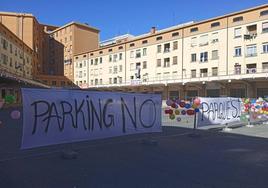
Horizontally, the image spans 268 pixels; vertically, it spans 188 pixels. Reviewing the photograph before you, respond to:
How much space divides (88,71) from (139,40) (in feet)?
67.3

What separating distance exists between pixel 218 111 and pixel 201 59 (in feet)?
129

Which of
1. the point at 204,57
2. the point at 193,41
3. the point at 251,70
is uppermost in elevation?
the point at 193,41

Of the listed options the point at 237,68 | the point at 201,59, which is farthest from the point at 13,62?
the point at 237,68

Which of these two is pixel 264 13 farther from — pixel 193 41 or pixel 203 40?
pixel 193 41

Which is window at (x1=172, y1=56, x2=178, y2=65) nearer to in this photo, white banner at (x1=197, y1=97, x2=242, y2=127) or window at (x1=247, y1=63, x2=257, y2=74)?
window at (x1=247, y1=63, x2=257, y2=74)

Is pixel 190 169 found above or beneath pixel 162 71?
beneath

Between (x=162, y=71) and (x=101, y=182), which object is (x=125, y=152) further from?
(x=162, y=71)

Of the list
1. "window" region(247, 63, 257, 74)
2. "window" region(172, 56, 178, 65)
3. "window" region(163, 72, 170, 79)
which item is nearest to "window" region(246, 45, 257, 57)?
"window" region(247, 63, 257, 74)

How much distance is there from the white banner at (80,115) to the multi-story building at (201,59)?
34244 millimetres

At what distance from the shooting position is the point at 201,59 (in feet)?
168

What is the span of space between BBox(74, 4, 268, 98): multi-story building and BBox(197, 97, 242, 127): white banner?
27251 millimetres

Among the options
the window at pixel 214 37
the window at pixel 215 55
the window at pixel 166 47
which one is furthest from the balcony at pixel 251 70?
the window at pixel 166 47

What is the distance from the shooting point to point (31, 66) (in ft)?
243

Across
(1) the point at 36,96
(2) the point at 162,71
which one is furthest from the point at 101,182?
(2) the point at 162,71
